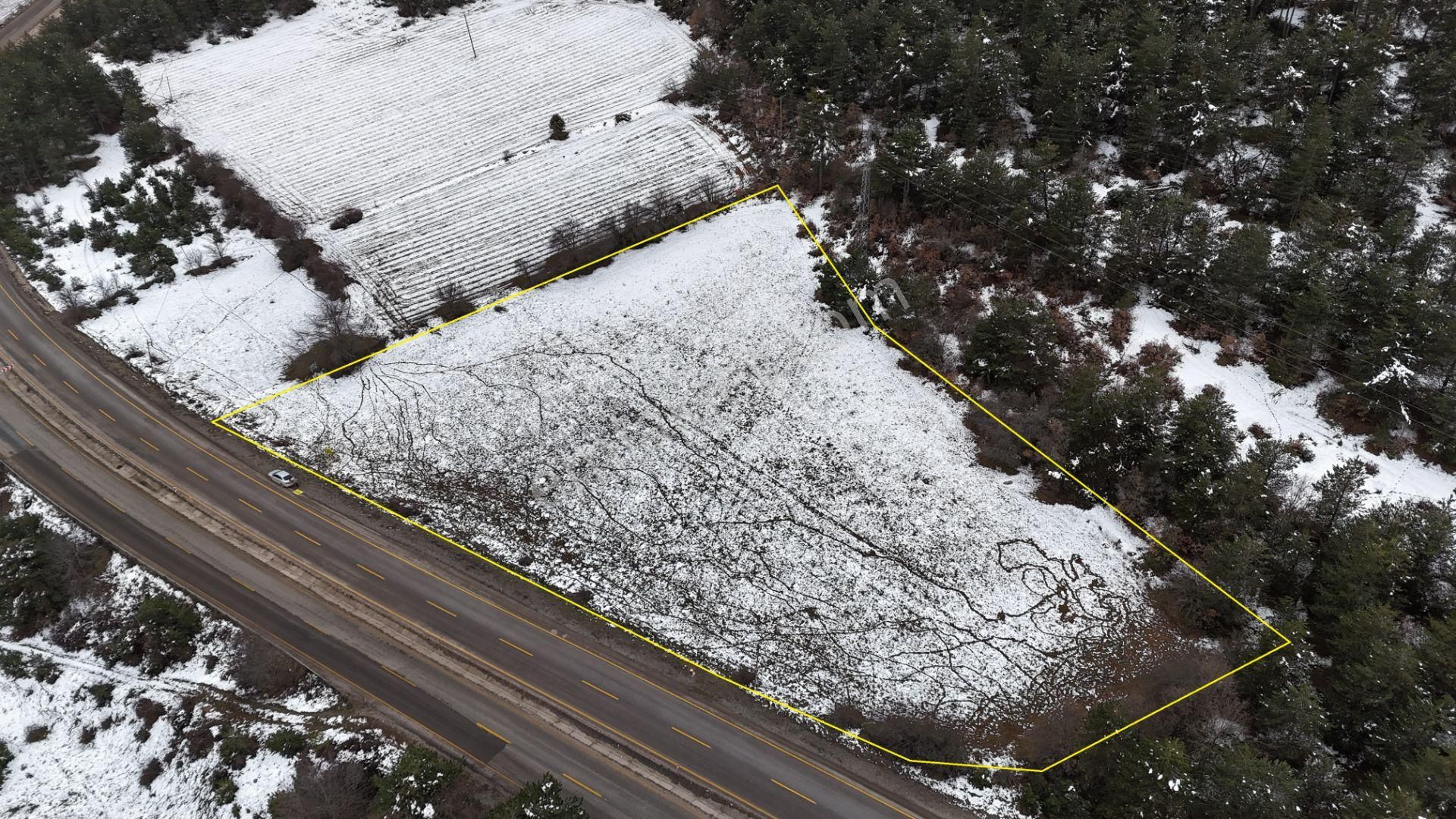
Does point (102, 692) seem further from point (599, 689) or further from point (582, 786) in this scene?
point (582, 786)

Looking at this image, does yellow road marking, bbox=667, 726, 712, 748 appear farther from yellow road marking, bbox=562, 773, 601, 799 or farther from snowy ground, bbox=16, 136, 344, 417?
snowy ground, bbox=16, 136, 344, 417

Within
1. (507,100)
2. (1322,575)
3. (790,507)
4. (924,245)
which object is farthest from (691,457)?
(507,100)

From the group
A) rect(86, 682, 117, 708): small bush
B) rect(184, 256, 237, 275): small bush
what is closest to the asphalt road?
rect(86, 682, 117, 708): small bush

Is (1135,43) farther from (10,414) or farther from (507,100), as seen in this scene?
(10,414)

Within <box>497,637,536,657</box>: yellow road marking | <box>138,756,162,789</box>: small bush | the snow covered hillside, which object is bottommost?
<box>138,756,162,789</box>: small bush

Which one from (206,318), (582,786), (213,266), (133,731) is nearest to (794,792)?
(582,786)
